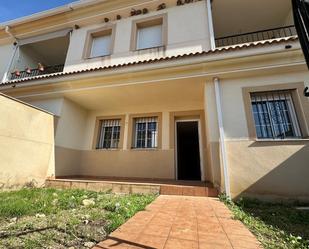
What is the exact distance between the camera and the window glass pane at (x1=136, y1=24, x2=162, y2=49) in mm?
7734

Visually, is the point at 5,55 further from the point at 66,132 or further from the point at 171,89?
the point at 171,89

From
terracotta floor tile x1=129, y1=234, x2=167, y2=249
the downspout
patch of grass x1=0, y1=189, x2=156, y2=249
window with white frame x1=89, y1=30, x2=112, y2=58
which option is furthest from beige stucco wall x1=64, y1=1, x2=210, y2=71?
terracotta floor tile x1=129, y1=234, x2=167, y2=249

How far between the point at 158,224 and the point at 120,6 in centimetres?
904

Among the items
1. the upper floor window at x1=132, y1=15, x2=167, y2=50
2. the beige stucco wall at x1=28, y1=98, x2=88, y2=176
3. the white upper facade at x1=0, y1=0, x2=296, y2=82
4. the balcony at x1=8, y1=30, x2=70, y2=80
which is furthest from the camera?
the balcony at x1=8, y1=30, x2=70, y2=80

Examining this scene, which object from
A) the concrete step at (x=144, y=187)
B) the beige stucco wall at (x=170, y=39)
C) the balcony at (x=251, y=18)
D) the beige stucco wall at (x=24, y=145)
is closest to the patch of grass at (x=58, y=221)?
the concrete step at (x=144, y=187)

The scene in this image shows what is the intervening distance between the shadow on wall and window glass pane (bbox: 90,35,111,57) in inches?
287

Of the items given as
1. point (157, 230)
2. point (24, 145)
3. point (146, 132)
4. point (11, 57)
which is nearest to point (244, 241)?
point (157, 230)

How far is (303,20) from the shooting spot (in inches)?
51.2

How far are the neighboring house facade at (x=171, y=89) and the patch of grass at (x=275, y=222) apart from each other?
14.9 inches

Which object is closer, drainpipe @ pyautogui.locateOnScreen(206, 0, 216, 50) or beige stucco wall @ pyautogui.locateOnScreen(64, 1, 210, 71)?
drainpipe @ pyautogui.locateOnScreen(206, 0, 216, 50)

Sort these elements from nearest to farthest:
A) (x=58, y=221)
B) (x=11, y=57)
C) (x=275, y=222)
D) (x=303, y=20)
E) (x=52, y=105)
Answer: (x=303, y=20) → (x=58, y=221) → (x=275, y=222) → (x=52, y=105) → (x=11, y=57)

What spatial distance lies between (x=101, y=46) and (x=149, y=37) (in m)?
2.33

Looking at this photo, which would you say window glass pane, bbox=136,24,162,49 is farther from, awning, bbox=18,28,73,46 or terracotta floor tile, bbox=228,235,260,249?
terracotta floor tile, bbox=228,235,260,249

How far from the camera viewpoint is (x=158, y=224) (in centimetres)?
276
